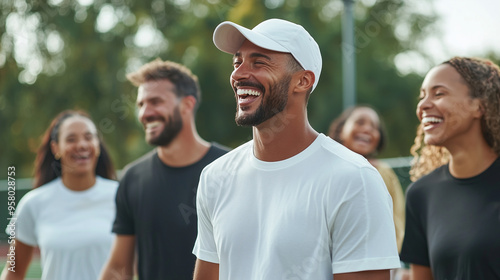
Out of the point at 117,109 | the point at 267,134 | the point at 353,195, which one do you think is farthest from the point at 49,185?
the point at 117,109

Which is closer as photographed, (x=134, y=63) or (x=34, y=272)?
(x=34, y=272)

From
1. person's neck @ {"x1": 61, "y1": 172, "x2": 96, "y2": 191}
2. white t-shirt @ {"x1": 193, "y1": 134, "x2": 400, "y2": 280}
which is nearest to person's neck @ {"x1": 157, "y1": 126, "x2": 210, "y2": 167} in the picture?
person's neck @ {"x1": 61, "y1": 172, "x2": 96, "y2": 191}

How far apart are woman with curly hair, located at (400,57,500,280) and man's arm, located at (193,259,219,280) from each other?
51.4 inches

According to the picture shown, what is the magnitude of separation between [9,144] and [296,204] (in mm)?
28699

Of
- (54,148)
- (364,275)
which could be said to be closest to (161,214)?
(54,148)

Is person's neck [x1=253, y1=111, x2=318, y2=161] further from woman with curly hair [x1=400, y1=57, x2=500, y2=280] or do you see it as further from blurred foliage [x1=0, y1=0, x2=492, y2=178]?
blurred foliage [x1=0, y1=0, x2=492, y2=178]

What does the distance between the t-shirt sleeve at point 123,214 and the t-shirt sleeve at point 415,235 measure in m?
2.02

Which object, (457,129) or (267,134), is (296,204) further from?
(457,129)

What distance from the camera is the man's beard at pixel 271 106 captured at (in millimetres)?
3232

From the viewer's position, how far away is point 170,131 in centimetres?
551

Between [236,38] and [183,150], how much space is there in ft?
6.96

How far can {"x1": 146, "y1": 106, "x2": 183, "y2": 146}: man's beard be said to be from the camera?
17.9 ft

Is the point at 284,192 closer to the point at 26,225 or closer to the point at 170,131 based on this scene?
the point at 170,131

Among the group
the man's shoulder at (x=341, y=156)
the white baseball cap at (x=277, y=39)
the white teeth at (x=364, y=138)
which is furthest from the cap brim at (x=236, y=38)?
the white teeth at (x=364, y=138)
